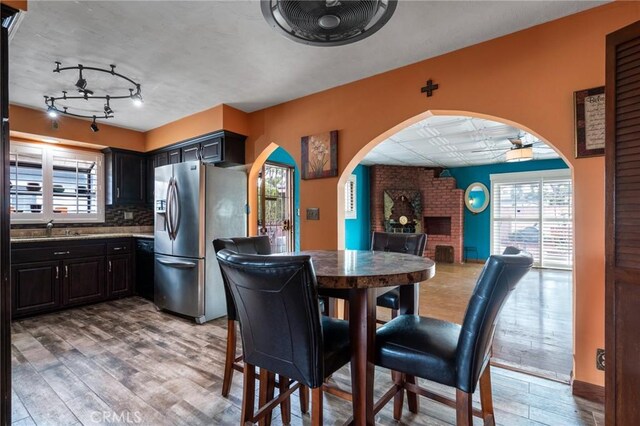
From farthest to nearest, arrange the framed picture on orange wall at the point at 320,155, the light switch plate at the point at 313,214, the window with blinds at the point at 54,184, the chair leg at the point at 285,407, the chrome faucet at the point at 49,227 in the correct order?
the chrome faucet at the point at 49,227
the window with blinds at the point at 54,184
the light switch plate at the point at 313,214
the framed picture on orange wall at the point at 320,155
the chair leg at the point at 285,407

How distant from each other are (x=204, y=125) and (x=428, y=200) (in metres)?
5.79

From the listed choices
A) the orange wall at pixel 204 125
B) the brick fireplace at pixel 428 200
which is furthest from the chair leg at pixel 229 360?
the brick fireplace at pixel 428 200

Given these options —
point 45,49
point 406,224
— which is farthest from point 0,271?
point 406,224

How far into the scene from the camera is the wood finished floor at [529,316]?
2.46 meters

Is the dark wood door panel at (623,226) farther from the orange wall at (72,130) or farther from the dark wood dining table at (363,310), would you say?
the orange wall at (72,130)

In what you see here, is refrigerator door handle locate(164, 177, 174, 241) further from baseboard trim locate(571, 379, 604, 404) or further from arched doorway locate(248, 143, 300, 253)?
baseboard trim locate(571, 379, 604, 404)

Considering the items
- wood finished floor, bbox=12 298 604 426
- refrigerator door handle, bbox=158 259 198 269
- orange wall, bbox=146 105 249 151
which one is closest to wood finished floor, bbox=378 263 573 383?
wood finished floor, bbox=12 298 604 426

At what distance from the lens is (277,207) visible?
558 cm

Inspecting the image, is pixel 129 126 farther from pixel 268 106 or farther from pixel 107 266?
pixel 268 106

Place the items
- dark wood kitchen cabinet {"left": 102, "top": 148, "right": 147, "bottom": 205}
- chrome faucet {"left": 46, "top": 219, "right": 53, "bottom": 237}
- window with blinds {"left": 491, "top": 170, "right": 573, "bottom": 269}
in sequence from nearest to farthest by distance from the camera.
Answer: chrome faucet {"left": 46, "top": 219, "right": 53, "bottom": 237}, dark wood kitchen cabinet {"left": 102, "top": 148, "right": 147, "bottom": 205}, window with blinds {"left": 491, "top": 170, "right": 573, "bottom": 269}

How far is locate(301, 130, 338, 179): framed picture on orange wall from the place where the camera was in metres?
3.15

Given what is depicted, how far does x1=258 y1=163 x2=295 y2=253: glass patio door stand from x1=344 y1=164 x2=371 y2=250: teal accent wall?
1838 mm

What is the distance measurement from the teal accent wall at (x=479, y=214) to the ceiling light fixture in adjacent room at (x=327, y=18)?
6.88m

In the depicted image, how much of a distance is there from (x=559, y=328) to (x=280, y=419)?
9.90ft
